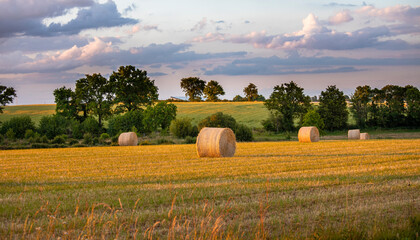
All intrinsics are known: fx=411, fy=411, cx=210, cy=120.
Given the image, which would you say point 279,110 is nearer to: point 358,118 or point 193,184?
point 358,118

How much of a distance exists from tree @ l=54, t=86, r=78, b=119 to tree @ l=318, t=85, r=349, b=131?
39.3 meters

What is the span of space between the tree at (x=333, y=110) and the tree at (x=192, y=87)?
52154 millimetres

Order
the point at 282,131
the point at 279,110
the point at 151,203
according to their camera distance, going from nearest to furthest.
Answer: the point at 151,203 → the point at 282,131 → the point at 279,110

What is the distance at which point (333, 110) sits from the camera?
66.1 metres

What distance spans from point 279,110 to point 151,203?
60.0 metres

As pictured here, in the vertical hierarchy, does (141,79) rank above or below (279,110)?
above

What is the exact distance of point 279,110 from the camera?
6744 centimetres

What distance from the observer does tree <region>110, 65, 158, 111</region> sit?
65062mm

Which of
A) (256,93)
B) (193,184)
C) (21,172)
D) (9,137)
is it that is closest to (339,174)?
(193,184)

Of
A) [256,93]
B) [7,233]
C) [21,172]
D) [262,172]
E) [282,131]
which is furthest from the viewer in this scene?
[256,93]

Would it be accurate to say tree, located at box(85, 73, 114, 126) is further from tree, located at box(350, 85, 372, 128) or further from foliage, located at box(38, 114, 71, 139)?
tree, located at box(350, 85, 372, 128)

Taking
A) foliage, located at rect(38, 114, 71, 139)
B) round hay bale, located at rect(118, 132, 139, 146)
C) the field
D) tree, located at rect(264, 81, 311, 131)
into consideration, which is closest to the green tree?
tree, located at rect(264, 81, 311, 131)

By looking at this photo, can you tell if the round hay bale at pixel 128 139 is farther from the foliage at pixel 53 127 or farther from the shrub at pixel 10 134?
the shrub at pixel 10 134

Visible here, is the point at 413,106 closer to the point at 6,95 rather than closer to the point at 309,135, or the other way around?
the point at 309,135
